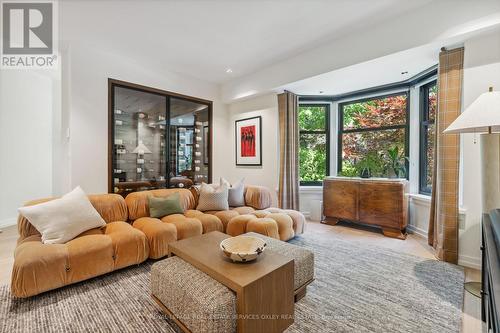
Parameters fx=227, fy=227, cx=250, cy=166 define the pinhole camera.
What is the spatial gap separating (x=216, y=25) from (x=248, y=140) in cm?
241

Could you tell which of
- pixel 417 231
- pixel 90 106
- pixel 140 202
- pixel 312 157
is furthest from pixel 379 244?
pixel 90 106

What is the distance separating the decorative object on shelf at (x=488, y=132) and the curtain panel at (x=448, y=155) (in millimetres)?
387

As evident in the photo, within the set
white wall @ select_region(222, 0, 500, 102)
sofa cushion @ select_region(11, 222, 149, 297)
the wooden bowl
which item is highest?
white wall @ select_region(222, 0, 500, 102)

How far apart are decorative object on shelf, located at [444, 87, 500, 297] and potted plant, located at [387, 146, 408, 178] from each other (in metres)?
1.59

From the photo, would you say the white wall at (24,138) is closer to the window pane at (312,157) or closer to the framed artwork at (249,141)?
the framed artwork at (249,141)

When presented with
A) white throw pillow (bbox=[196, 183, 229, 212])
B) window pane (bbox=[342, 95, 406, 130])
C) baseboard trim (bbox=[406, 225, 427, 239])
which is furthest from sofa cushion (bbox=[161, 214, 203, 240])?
window pane (bbox=[342, 95, 406, 130])

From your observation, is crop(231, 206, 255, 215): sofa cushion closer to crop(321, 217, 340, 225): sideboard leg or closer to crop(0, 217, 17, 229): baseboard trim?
crop(321, 217, 340, 225): sideboard leg

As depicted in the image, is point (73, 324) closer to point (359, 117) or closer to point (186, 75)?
point (186, 75)

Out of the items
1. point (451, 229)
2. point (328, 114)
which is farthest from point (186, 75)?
point (451, 229)

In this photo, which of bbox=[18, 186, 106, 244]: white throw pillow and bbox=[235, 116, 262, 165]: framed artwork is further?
bbox=[235, 116, 262, 165]: framed artwork

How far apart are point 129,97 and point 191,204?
7.19 ft

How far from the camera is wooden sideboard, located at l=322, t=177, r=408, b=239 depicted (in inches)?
138

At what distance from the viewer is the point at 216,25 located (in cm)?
289

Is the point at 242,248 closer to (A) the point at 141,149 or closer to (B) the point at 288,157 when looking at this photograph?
(B) the point at 288,157
